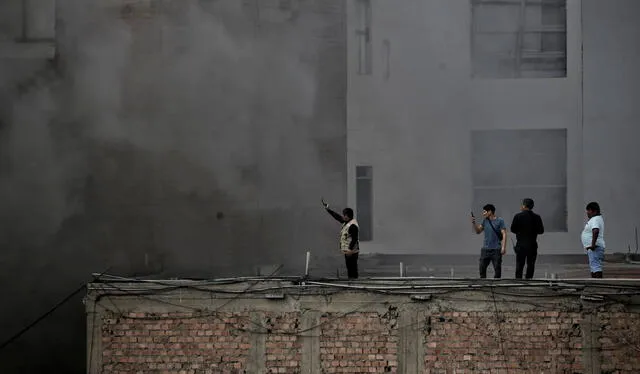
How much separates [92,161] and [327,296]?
645 centimetres

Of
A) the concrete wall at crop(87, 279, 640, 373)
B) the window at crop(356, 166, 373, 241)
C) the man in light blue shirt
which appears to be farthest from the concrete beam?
the window at crop(356, 166, 373, 241)

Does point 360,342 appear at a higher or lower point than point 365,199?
lower

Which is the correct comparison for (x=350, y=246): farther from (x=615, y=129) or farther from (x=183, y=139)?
(x=615, y=129)

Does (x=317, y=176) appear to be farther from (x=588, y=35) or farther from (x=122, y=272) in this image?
(x=588, y=35)

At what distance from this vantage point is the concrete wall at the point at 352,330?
724 cm

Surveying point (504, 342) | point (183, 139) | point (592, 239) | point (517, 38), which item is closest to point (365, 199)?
point (183, 139)

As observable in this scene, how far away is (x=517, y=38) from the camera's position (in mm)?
13102

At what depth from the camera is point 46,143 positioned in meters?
12.5

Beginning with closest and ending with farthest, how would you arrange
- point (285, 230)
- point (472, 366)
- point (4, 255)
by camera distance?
point (472, 366), point (4, 255), point (285, 230)

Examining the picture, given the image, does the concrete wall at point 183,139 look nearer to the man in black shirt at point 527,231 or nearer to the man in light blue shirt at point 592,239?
the man in black shirt at point 527,231

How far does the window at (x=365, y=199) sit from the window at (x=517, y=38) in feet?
7.34

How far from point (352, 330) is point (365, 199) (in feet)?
19.6

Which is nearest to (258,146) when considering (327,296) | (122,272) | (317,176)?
(317,176)

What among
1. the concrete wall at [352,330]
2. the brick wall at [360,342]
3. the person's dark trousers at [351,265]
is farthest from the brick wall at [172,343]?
the person's dark trousers at [351,265]
